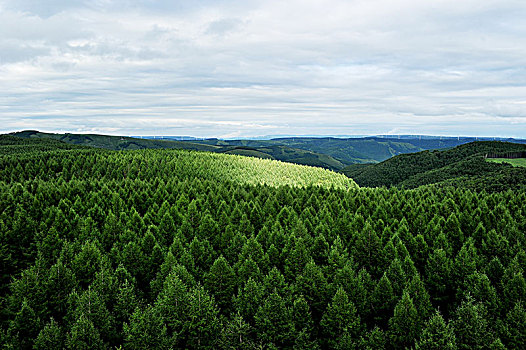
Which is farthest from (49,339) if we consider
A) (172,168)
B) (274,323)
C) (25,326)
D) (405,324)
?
(172,168)

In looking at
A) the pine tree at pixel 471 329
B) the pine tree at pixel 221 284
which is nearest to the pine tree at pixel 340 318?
the pine tree at pixel 471 329

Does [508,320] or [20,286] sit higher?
[20,286]

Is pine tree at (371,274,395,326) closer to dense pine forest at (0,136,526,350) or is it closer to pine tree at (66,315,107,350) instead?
dense pine forest at (0,136,526,350)

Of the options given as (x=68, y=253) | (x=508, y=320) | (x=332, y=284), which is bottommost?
(x=508, y=320)

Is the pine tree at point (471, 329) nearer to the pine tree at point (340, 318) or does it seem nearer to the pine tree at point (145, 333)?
the pine tree at point (340, 318)

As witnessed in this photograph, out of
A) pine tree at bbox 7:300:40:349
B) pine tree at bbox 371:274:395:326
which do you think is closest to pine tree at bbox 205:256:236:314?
pine tree at bbox 371:274:395:326

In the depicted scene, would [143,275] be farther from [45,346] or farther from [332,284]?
[332,284]

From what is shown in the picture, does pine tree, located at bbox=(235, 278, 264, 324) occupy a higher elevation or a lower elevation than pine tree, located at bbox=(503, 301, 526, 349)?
higher

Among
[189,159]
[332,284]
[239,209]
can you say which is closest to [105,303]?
[332,284]

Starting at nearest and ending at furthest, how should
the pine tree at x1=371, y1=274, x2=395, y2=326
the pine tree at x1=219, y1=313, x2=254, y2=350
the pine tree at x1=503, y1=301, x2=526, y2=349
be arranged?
the pine tree at x1=219, y1=313, x2=254, y2=350 < the pine tree at x1=503, y1=301, x2=526, y2=349 < the pine tree at x1=371, y1=274, x2=395, y2=326
